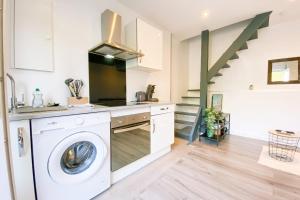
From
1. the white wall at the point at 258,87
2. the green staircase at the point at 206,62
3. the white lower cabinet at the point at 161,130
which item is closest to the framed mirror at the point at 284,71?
the white wall at the point at 258,87

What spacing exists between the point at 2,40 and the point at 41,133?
64 cm

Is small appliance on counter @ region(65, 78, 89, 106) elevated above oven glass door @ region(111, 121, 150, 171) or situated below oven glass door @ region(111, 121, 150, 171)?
above

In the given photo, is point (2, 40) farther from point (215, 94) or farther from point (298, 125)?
point (298, 125)

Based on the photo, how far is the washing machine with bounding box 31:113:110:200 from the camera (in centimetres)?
103

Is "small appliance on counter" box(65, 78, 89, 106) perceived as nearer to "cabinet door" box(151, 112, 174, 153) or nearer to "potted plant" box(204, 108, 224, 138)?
"cabinet door" box(151, 112, 174, 153)

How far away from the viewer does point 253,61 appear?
10.3ft

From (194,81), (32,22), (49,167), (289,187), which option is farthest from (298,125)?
(32,22)

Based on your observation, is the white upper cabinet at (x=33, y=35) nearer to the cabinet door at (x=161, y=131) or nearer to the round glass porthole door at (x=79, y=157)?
the round glass porthole door at (x=79, y=157)

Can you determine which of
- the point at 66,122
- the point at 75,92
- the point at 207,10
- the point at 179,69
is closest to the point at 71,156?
the point at 66,122

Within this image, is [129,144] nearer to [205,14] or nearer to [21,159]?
[21,159]

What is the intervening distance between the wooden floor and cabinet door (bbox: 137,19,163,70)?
1.61 metres

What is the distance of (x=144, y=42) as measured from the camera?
2271 millimetres

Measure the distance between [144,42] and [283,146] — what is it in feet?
10.8

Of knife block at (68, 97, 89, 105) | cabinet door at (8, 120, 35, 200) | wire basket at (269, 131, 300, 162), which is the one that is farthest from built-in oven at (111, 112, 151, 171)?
wire basket at (269, 131, 300, 162)
